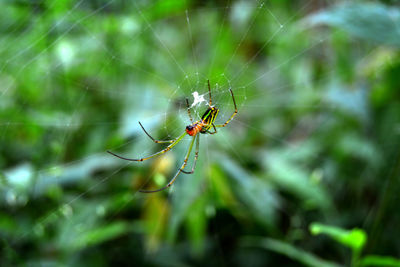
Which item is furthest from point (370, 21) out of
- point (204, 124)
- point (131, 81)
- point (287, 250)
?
point (131, 81)

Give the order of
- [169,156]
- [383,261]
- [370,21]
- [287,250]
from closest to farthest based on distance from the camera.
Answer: [383,261] → [370,21] → [287,250] → [169,156]

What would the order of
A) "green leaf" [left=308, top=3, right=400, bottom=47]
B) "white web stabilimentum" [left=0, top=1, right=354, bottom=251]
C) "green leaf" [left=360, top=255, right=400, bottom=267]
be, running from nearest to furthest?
"green leaf" [left=360, top=255, right=400, bottom=267], "green leaf" [left=308, top=3, right=400, bottom=47], "white web stabilimentum" [left=0, top=1, right=354, bottom=251]

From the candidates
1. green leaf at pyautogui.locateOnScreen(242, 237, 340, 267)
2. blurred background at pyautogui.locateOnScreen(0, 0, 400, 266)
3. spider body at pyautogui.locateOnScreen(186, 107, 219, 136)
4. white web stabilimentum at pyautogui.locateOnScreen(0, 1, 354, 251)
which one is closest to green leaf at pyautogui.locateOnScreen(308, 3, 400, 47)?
blurred background at pyautogui.locateOnScreen(0, 0, 400, 266)

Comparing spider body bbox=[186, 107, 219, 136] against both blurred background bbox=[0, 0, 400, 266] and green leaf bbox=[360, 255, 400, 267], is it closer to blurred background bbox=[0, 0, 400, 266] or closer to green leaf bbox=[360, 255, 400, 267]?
blurred background bbox=[0, 0, 400, 266]

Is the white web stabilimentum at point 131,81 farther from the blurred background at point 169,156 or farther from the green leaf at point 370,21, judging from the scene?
the green leaf at point 370,21

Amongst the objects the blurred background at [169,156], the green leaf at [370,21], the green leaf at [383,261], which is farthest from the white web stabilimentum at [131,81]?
the green leaf at [383,261]

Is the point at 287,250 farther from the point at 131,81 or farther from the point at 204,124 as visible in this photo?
the point at 131,81
